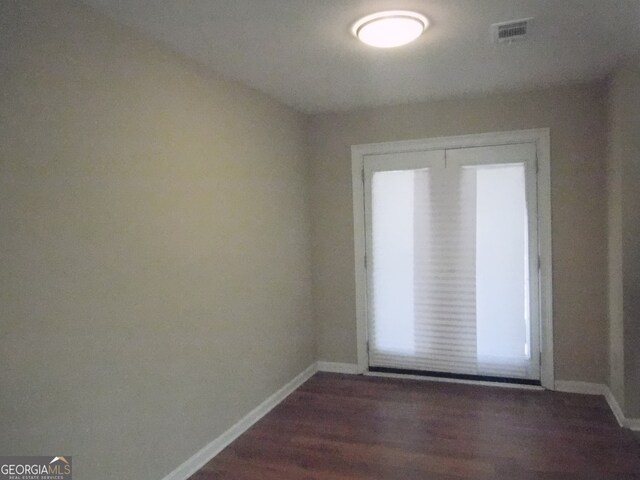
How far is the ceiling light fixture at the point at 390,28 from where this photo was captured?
2273mm

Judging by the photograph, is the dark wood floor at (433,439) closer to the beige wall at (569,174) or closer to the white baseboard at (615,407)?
the white baseboard at (615,407)

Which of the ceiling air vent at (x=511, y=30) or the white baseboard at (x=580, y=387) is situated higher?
the ceiling air vent at (x=511, y=30)

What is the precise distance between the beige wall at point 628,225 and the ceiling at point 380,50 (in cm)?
24

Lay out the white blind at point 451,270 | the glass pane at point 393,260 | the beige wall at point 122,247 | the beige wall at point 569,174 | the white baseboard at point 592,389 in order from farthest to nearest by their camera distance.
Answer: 1. the glass pane at point 393,260
2. the white blind at point 451,270
3. the beige wall at point 569,174
4. the white baseboard at point 592,389
5. the beige wall at point 122,247

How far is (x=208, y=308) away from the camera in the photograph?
2.96m

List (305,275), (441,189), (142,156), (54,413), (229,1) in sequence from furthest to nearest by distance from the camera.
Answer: (305,275)
(441,189)
(142,156)
(229,1)
(54,413)

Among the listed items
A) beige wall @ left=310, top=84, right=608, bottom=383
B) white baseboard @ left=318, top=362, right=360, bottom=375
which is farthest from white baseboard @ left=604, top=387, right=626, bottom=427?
white baseboard @ left=318, top=362, right=360, bottom=375

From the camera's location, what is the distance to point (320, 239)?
14.6 feet

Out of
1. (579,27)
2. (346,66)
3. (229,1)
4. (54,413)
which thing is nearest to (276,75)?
(346,66)

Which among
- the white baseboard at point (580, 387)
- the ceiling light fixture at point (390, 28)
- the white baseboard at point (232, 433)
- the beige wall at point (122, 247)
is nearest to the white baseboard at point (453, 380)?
the white baseboard at point (580, 387)

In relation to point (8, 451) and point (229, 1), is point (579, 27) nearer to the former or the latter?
point (229, 1)

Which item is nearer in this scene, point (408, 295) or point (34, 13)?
point (34, 13)

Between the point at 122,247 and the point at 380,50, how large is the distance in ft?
5.73

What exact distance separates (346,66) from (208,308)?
1707 mm
